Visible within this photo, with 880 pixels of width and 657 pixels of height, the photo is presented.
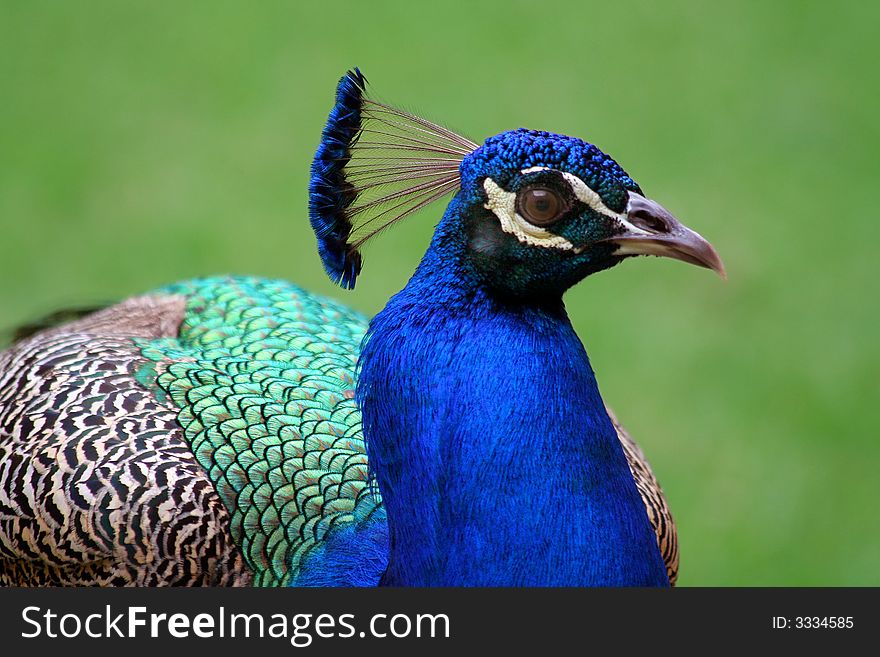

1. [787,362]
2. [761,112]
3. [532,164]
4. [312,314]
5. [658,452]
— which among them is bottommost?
[658,452]

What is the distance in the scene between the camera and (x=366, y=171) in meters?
1.61

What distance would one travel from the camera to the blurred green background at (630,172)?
3.16m

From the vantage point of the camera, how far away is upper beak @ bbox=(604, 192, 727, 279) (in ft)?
4.64

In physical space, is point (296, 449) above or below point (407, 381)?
below

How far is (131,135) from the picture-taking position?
4.23 metres

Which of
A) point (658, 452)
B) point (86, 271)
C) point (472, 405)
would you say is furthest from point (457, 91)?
point (472, 405)

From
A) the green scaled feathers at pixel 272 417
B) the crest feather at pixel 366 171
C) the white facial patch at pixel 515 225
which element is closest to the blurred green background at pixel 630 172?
the green scaled feathers at pixel 272 417

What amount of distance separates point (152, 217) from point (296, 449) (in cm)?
233

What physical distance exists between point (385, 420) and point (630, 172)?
2.71 metres

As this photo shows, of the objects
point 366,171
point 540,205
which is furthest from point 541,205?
point 366,171

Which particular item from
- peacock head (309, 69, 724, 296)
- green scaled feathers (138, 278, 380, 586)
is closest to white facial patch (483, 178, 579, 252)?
peacock head (309, 69, 724, 296)

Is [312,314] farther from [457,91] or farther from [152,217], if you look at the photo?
[457,91]

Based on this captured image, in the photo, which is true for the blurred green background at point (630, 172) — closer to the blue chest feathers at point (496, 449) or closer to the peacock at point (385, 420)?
the peacock at point (385, 420)

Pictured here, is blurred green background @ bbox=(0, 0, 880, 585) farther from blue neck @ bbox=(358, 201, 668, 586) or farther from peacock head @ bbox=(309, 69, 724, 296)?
blue neck @ bbox=(358, 201, 668, 586)
